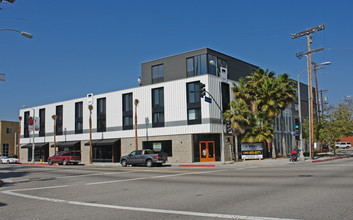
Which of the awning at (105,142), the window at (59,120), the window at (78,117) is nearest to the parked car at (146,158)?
the awning at (105,142)

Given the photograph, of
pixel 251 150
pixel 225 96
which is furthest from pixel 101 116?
pixel 251 150

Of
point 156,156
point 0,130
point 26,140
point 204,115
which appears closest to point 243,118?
point 204,115

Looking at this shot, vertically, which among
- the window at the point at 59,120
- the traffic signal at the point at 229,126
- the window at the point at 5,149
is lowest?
the window at the point at 5,149

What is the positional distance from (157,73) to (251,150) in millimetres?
16247

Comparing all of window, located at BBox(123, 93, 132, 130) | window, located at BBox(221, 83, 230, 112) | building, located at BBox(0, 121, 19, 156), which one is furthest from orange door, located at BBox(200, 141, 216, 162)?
building, located at BBox(0, 121, 19, 156)

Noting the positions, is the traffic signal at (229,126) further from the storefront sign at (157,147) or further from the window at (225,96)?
the storefront sign at (157,147)

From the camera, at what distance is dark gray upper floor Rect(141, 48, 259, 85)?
37.6 meters

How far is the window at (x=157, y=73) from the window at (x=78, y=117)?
14446 millimetres

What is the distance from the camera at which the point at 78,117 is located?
48.8 meters

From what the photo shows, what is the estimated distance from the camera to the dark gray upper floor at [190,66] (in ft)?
123

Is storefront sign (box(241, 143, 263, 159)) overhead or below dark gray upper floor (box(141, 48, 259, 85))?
below

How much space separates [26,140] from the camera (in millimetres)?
57219

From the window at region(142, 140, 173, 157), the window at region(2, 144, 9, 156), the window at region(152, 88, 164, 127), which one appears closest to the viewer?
the window at region(142, 140, 173, 157)

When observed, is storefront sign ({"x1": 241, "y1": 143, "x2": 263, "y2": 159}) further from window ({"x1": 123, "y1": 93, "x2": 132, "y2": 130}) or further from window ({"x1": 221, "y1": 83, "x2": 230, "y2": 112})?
window ({"x1": 123, "y1": 93, "x2": 132, "y2": 130})
